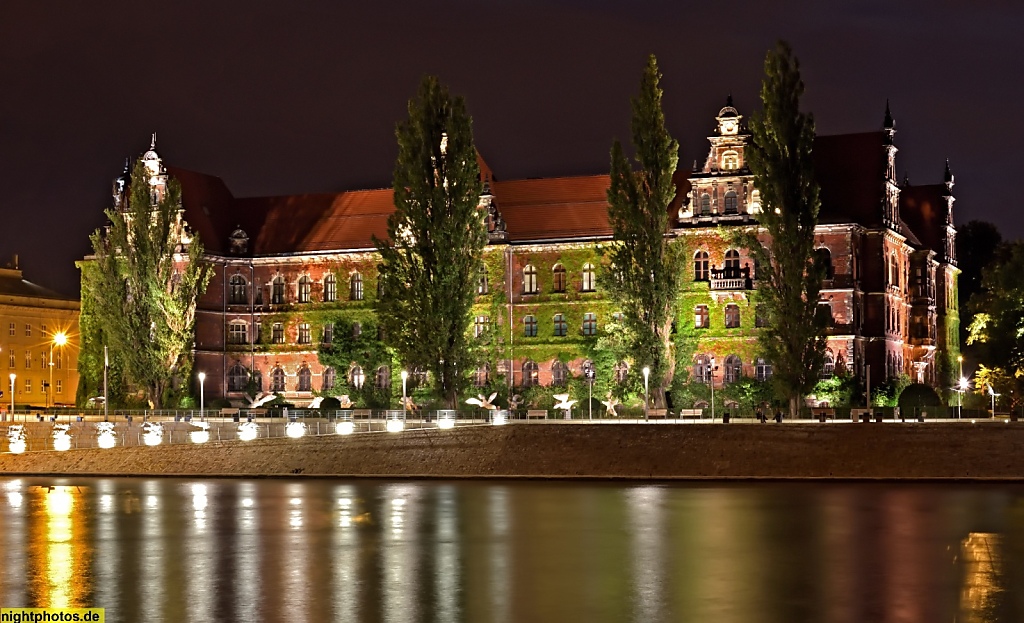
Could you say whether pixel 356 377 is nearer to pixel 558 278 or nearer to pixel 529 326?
pixel 529 326

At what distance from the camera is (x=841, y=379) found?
7606cm

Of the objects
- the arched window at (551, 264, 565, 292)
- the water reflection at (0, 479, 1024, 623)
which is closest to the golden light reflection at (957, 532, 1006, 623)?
the water reflection at (0, 479, 1024, 623)

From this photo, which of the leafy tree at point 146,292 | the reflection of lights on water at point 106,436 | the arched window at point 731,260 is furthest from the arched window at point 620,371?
the reflection of lights on water at point 106,436

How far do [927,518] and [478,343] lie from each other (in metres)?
39.2

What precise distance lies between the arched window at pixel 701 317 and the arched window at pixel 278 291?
25835 mm

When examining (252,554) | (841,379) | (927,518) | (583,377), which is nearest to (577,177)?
(583,377)

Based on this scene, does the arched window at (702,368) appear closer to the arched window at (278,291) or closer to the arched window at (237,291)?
the arched window at (278,291)

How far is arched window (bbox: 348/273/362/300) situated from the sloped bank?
29.4 metres

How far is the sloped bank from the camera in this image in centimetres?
5356

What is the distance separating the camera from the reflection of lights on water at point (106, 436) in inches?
2512

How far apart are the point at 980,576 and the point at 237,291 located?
230 feet

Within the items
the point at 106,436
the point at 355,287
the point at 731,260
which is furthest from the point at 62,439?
the point at 731,260

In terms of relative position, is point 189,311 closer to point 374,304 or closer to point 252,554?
Answer: point 374,304

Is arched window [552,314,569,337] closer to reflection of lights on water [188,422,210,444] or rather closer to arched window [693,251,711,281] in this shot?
arched window [693,251,711,281]
